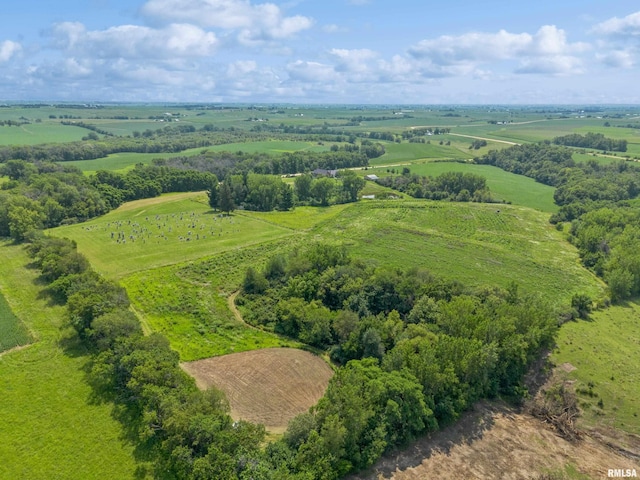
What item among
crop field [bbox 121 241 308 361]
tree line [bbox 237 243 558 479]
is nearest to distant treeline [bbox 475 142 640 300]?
tree line [bbox 237 243 558 479]

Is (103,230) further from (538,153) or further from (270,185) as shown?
(538,153)

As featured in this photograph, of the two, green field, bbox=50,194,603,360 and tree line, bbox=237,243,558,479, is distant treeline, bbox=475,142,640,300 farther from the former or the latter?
tree line, bbox=237,243,558,479

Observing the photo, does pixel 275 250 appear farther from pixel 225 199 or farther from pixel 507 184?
pixel 507 184

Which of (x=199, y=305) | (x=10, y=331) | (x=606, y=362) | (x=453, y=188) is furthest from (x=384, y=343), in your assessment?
(x=453, y=188)

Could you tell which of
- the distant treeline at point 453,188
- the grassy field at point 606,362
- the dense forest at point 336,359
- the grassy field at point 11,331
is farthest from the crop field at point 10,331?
the distant treeline at point 453,188

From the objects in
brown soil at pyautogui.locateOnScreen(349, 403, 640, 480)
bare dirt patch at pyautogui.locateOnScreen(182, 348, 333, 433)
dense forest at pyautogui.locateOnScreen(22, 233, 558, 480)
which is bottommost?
brown soil at pyautogui.locateOnScreen(349, 403, 640, 480)

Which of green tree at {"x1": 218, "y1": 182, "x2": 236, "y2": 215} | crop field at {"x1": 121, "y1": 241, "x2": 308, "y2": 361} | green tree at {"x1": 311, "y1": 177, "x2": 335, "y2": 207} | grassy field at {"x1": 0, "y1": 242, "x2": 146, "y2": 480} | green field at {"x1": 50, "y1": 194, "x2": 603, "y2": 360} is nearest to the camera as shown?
grassy field at {"x1": 0, "y1": 242, "x2": 146, "y2": 480}
